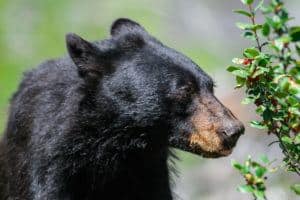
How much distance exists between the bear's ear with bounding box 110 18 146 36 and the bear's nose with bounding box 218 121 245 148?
1430 mm

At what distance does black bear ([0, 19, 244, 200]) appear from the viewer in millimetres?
6316

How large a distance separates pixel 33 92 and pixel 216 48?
13.5 meters

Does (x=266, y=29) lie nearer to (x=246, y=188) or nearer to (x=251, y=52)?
(x=251, y=52)

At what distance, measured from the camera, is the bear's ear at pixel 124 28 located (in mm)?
7019

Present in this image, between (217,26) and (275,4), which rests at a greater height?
(275,4)

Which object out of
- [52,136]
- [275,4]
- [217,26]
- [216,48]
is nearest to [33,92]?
[52,136]

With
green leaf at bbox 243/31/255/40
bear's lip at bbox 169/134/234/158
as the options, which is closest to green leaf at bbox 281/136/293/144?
green leaf at bbox 243/31/255/40

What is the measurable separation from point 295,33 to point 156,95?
2.39m

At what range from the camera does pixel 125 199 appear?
695 centimetres

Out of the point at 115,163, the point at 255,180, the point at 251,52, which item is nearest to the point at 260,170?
the point at 255,180

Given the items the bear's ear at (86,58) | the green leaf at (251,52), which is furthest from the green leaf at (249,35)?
the bear's ear at (86,58)

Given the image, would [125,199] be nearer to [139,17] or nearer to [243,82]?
[243,82]

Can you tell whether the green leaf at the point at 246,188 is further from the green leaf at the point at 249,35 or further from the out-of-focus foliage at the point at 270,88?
the green leaf at the point at 249,35

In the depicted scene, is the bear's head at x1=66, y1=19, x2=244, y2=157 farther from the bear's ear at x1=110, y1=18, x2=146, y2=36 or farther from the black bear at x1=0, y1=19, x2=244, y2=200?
the bear's ear at x1=110, y1=18, x2=146, y2=36
